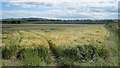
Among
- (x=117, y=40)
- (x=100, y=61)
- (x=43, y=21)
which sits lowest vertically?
(x=100, y=61)

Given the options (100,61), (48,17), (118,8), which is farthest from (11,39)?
(118,8)

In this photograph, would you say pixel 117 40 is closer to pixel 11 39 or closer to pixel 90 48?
pixel 90 48

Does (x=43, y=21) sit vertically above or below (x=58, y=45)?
above

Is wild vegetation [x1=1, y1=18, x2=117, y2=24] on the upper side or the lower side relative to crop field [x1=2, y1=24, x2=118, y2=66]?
upper

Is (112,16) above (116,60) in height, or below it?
above

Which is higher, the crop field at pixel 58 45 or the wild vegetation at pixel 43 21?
the wild vegetation at pixel 43 21

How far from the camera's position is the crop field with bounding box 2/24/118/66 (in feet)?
14.0

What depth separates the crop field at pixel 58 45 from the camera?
4.27 metres

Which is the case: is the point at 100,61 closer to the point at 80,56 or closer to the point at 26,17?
the point at 80,56

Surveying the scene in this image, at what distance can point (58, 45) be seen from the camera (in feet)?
14.1

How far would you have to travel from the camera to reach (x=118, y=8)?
4.35 metres

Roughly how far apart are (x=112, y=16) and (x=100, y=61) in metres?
0.67

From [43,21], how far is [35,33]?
0.67 ft

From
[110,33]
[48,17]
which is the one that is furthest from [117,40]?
[48,17]
